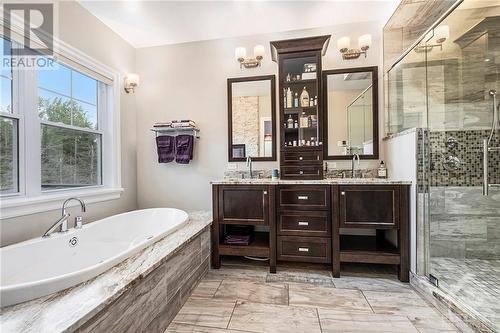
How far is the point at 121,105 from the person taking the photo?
2939mm

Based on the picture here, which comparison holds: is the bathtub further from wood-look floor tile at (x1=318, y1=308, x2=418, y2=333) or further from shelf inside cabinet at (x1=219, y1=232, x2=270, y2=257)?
wood-look floor tile at (x1=318, y1=308, x2=418, y2=333)

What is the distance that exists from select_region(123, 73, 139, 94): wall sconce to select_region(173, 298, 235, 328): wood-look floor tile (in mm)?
2558

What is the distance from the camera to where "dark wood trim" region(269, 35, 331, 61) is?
2416 mm

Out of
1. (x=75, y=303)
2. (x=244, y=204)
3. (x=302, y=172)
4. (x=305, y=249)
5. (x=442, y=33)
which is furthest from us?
(x=302, y=172)

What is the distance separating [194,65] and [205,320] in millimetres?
2849

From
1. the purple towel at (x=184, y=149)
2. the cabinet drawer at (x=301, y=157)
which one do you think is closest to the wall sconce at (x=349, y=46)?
the cabinet drawer at (x=301, y=157)

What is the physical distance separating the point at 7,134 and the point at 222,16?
2.25 metres

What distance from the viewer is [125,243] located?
2.39 metres

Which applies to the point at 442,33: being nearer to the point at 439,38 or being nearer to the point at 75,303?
the point at 439,38

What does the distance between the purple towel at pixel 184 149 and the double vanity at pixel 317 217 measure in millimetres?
732

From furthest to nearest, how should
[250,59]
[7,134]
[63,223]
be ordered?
[250,59] < [63,223] < [7,134]

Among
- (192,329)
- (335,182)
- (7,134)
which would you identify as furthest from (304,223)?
(7,134)

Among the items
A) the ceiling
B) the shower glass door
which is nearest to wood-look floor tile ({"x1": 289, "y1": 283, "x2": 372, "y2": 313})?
the shower glass door

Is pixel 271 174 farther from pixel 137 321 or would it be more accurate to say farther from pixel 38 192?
pixel 38 192
